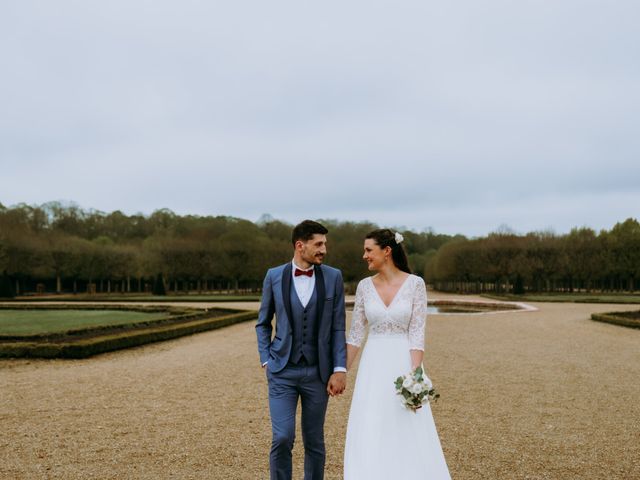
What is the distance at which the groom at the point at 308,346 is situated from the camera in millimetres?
4012

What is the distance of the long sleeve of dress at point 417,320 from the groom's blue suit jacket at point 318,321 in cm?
51

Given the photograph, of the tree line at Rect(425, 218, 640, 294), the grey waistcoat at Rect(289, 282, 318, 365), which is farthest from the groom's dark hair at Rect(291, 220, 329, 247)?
the tree line at Rect(425, 218, 640, 294)

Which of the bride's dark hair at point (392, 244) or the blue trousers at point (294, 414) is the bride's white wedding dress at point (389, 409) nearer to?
the bride's dark hair at point (392, 244)

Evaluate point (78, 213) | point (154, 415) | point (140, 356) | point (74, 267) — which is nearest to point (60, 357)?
point (140, 356)

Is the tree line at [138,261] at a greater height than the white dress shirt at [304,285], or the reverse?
the tree line at [138,261]

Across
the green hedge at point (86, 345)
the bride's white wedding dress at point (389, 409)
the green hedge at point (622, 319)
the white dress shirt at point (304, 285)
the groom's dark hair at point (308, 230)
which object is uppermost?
the groom's dark hair at point (308, 230)

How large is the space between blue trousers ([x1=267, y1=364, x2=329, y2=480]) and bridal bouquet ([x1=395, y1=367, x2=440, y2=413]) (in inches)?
21.4

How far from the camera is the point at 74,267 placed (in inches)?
2119

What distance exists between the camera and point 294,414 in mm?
4027

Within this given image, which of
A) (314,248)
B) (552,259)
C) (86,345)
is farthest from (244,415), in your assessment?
(552,259)

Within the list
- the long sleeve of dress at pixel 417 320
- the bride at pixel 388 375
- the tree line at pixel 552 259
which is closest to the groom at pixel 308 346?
the bride at pixel 388 375

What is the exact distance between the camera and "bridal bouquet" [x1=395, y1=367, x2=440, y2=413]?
3990 mm

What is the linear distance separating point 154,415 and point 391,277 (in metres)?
4.32

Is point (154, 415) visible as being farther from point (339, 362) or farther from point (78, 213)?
point (78, 213)
